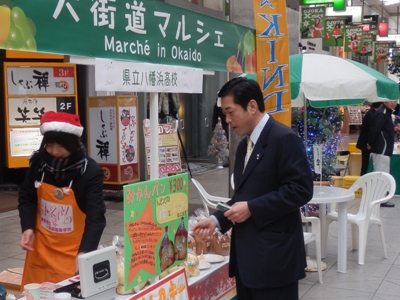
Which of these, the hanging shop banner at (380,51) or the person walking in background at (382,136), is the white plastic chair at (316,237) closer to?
the person walking in background at (382,136)

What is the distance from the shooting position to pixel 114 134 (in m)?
9.69

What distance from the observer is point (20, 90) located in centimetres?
966

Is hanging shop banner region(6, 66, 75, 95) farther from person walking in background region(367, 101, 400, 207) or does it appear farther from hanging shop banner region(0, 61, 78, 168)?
person walking in background region(367, 101, 400, 207)

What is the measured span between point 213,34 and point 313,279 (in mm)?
3005

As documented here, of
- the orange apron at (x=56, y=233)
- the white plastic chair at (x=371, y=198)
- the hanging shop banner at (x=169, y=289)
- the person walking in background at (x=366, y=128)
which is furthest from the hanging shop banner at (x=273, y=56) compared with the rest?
the person walking in background at (x=366, y=128)

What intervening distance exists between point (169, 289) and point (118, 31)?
148cm

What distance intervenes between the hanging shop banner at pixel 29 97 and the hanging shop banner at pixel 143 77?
6.46 meters

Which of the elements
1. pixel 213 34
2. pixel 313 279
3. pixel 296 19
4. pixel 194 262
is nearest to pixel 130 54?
pixel 213 34

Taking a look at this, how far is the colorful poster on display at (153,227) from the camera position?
9.48 ft

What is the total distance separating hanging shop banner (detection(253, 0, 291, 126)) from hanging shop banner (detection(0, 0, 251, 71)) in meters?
0.74

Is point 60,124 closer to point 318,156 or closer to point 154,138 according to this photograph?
point 154,138

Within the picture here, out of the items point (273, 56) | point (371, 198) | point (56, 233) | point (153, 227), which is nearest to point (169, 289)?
point (153, 227)

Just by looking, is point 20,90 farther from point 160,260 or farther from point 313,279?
point 160,260

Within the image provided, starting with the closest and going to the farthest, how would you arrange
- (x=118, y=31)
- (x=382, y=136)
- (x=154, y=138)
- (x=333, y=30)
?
(x=118, y=31) < (x=154, y=138) < (x=382, y=136) < (x=333, y=30)
